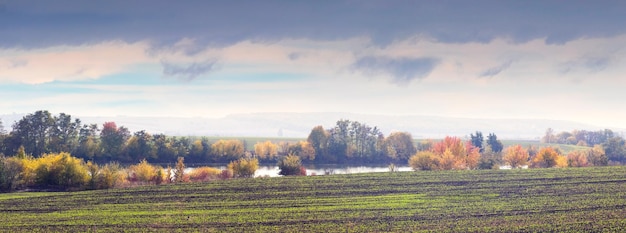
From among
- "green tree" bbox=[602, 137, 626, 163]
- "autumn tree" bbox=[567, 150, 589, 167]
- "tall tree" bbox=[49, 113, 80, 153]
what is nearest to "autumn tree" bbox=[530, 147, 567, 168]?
"autumn tree" bbox=[567, 150, 589, 167]

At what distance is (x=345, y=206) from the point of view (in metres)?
45.1

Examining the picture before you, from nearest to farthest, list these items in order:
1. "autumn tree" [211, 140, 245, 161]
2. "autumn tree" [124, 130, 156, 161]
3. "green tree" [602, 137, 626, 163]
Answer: "autumn tree" [124, 130, 156, 161], "green tree" [602, 137, 626, 163], "autumn tree" [211, 140, 245, 161]

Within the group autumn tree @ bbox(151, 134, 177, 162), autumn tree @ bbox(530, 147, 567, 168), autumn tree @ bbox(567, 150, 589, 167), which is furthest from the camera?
autumn tree @ bbox(151, 134, 177, 162)

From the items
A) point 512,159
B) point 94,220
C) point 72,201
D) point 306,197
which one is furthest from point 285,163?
point 512,159

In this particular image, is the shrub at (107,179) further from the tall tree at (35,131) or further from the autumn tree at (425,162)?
the autumn tree at (425,162)

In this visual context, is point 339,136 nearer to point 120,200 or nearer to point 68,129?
point 68,129

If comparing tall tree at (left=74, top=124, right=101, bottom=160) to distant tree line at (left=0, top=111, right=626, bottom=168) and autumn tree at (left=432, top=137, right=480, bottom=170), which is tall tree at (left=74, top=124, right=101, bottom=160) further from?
autumn tree at (left=432, top=137, right=480, bottom=170)

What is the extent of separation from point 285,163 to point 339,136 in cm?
5552

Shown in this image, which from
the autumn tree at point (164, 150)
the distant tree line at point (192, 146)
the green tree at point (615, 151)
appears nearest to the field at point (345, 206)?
the distant tree line at point (192, 146)

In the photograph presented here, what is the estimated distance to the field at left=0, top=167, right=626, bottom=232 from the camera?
122 feet

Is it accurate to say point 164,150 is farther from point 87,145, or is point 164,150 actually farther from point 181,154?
point 87,145

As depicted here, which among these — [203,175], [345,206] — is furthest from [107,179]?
[345,206]

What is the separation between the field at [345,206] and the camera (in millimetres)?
37312

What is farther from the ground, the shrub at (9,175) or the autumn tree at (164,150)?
the autumn tree at (164,150)
